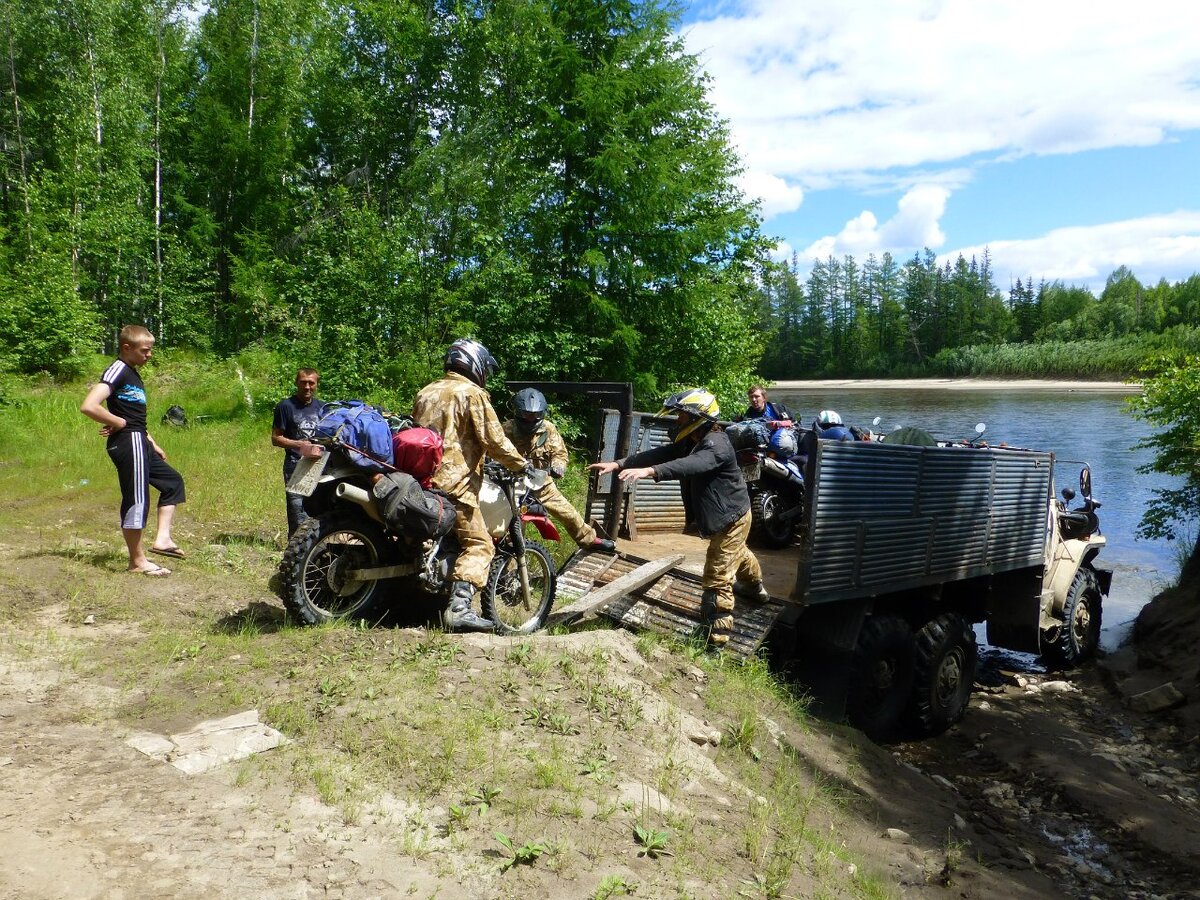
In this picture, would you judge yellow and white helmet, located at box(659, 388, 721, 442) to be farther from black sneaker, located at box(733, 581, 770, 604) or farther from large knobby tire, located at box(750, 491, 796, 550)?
large knobby tire, located at box(750, 491, 796, 550)

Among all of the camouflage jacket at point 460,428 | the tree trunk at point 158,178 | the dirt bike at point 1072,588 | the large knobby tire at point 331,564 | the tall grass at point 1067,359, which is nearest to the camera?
the large knobby tire at point 331,564

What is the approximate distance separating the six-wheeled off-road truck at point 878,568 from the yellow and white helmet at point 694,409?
74cm

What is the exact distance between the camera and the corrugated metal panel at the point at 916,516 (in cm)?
556

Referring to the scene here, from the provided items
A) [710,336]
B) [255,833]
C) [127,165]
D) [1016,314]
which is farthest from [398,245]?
[1016,314]

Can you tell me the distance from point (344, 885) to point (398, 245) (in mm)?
12414

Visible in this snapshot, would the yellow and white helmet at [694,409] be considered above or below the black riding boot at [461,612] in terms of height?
above

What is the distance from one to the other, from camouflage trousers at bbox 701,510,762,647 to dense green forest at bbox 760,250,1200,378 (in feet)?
246

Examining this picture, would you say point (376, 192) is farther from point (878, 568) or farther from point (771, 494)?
point (878, 568)

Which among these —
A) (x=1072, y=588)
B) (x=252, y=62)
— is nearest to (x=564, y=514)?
(x=1072, y=588)

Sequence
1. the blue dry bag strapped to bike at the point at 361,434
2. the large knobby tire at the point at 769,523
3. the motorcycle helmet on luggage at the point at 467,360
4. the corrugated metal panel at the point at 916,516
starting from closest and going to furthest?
the blue dry bag strapped to bike at the point at 361,434 < the motorcycle helmet on luggage at the point at 467,360 < the corrugated metal panel at the point at 916,516 < the large knobby tire at the point at 769,523

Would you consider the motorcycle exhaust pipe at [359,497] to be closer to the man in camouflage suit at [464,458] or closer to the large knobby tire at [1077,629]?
the man in camouflage suit at [464,458]

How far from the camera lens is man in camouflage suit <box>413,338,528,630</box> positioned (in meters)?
5.15

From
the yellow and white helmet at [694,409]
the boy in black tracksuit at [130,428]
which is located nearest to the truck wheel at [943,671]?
the yellow and white helmet at [694,409]

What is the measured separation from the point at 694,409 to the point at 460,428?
1531mm
